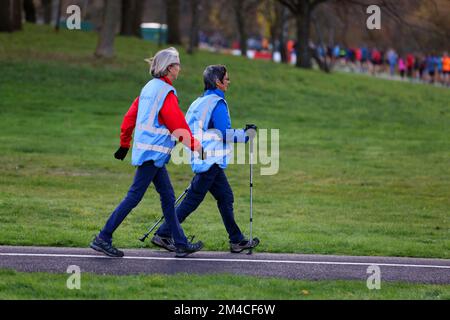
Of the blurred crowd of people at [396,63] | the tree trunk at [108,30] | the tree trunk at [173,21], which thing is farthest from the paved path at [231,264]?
the tree trunk at [173,21]

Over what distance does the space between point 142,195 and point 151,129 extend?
0.73 meters

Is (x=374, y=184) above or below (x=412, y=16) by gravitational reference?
below

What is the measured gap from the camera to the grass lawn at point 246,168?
11.2 metres

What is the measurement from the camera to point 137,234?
12078 millimetres

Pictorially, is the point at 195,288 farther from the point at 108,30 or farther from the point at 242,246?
the point at 108,30

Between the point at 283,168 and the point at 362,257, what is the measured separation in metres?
9.87

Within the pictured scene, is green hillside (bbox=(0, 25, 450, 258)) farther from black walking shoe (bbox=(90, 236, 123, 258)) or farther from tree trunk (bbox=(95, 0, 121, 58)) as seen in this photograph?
black walking shoe (bbox=(90, 236, 123, 258))

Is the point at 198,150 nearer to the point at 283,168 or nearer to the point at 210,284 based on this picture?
the point at 210,284

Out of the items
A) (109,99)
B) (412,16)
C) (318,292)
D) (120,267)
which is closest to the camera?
(318,292)

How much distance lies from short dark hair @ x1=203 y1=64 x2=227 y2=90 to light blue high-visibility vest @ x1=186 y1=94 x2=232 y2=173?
0.39 ft

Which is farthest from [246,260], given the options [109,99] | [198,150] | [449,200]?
[109,99]

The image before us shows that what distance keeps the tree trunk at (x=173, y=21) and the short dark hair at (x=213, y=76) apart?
39455mm

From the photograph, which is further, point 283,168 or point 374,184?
point 283,168

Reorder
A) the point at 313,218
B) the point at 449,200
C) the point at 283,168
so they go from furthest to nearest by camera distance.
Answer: the point at 283,168 < the point at 449,200 < the point at 313,218
